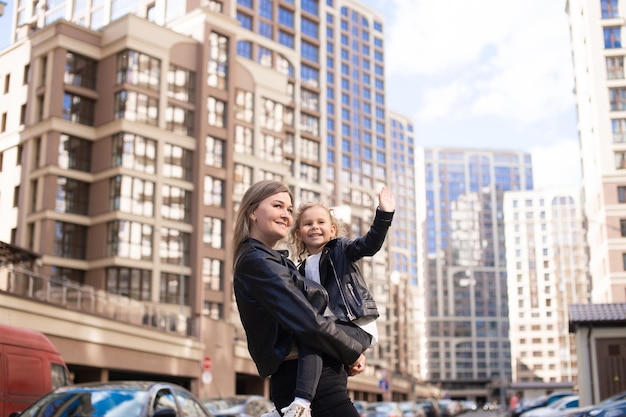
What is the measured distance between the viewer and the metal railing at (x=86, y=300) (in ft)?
100

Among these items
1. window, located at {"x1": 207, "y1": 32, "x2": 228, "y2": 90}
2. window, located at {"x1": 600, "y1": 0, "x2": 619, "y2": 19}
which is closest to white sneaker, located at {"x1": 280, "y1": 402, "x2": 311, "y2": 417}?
window, located at {"x1": 207, "y1": 32, "x2": 228, "y2": 90}

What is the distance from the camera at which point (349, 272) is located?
14.6ft

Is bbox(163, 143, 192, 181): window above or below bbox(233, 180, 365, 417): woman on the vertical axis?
above

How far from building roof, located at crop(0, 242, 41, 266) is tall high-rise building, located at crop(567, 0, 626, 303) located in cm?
4563

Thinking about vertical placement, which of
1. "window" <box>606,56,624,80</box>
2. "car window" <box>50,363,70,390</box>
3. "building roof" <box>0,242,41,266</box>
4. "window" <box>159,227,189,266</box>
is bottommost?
"car window" <box>50,363,70,390</box>

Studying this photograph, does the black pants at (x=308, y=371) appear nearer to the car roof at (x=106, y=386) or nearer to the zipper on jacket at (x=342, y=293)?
the zipper on jacket at (x=342, y=293)

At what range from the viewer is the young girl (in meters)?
3.80

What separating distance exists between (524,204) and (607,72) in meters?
120

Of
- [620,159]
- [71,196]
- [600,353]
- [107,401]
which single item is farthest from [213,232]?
[107,401]

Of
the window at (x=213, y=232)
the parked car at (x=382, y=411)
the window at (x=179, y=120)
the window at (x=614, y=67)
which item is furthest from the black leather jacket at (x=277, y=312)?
the window at (x=614, y=67)

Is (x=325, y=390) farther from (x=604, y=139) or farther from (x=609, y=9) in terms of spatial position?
(x=609, y=9)

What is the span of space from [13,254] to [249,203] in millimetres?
32694

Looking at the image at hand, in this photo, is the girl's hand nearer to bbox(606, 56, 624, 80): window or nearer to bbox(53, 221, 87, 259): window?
bbox(53, 221, 87, 259): window

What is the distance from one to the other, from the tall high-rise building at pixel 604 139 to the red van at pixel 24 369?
5867cm
